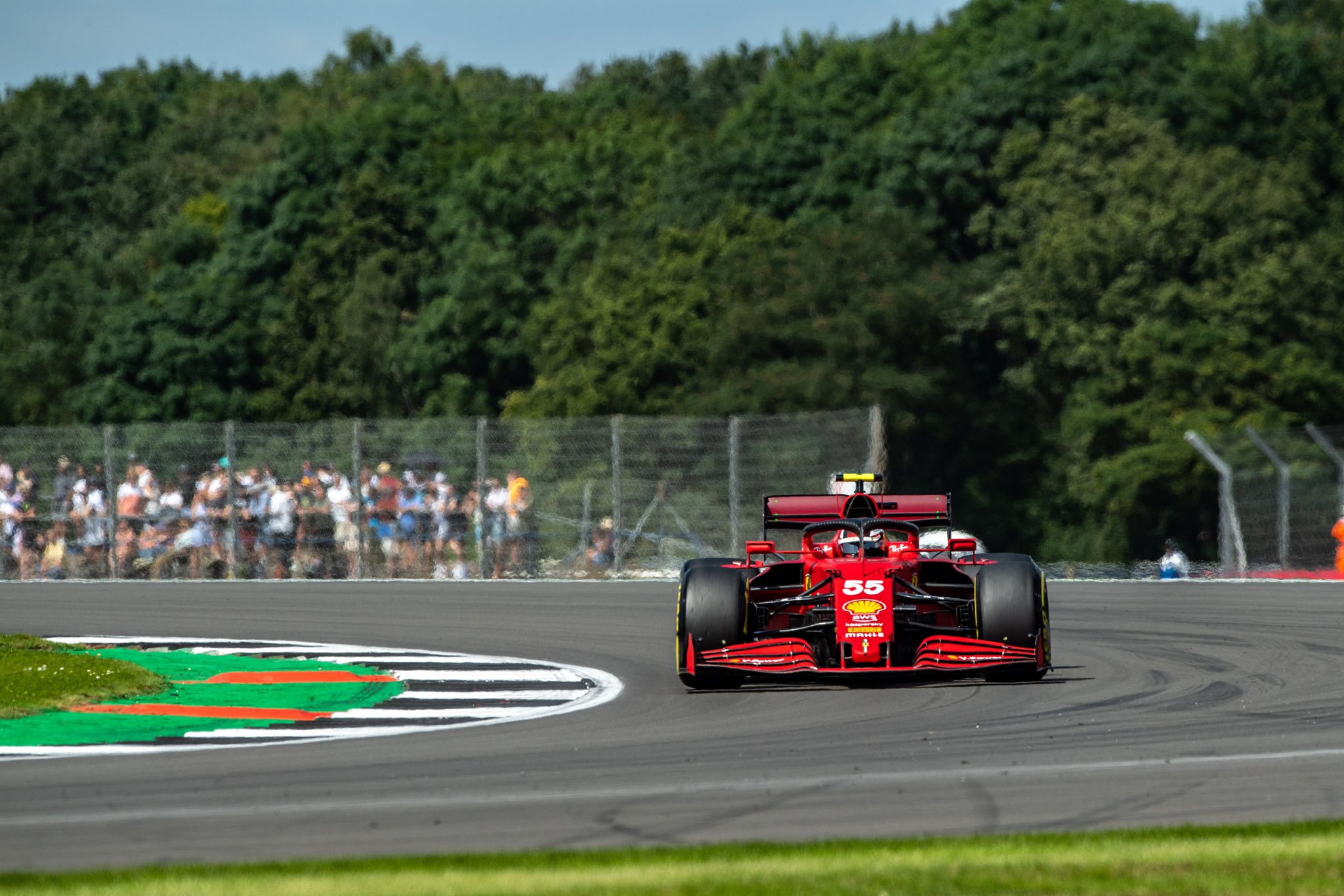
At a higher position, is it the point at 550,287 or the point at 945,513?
the point at 550,287

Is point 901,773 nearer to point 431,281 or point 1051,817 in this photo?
point 1051,817

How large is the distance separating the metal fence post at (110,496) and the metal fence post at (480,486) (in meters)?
5.19

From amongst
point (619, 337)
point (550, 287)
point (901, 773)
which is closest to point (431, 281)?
point (550, 287)

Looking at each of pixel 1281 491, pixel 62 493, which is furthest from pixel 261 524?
pixel 1281 491

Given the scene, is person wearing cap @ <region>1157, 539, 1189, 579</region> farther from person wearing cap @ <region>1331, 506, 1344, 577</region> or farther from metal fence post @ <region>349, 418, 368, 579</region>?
metal fence post @ <region>349, 418, 368, 579</region>

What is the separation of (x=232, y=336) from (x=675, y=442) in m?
36.5

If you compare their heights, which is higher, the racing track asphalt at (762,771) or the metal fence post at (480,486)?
the metal fence post at (480,486)

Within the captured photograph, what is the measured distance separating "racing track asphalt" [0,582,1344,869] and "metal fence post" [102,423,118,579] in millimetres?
13831

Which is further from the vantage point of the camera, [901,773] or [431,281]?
[431,281]

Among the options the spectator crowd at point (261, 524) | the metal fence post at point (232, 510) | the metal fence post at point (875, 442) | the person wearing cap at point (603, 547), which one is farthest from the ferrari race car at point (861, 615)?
the metal fence post at point (232, 510)

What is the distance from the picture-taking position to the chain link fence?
2527 cm

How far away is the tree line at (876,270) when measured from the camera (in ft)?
149

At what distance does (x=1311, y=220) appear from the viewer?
157 ft

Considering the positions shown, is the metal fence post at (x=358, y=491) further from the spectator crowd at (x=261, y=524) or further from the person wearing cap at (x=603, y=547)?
the person wearing cap at (x=603, y=547)
